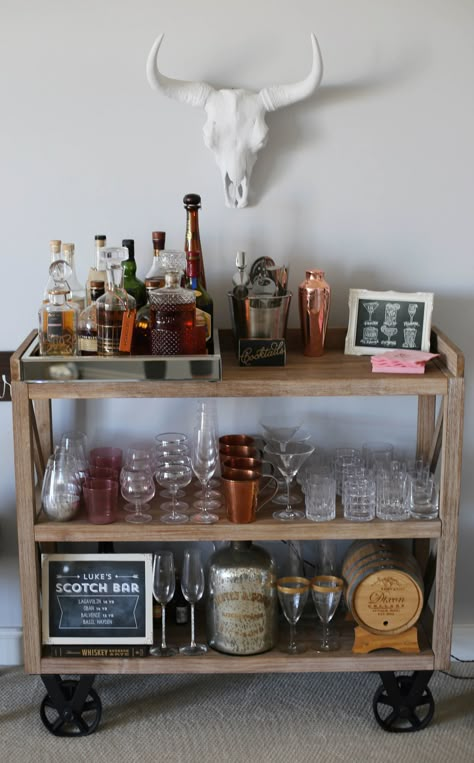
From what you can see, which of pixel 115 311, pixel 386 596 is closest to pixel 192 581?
pixel 386 596

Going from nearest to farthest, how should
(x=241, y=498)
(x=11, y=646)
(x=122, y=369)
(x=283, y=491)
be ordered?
(x=122, y=369) < (x=241, y=498) < (x=283, y=491) < (x=11, y=646)

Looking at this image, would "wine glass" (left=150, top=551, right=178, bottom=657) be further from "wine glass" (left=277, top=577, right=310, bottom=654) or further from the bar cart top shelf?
the bar cart top shelf

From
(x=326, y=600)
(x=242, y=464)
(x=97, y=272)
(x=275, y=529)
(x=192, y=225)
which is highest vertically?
(x=192, y=225)

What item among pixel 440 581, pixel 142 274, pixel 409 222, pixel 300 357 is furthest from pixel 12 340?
pixel 440 581

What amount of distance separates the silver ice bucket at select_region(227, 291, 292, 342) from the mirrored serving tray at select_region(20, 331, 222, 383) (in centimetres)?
20

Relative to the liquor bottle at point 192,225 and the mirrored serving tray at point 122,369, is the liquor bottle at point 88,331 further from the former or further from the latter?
the liquor bottle at point 192,225

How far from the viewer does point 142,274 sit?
8.34 ft

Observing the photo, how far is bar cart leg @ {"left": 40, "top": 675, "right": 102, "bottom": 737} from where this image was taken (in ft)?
8.10

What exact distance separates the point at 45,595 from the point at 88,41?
1.39 metres

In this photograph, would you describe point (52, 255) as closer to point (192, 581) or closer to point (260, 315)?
point (260, 315)

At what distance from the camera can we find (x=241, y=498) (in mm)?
2303

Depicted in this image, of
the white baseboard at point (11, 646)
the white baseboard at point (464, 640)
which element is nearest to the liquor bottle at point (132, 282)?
the white baseboard at point (11, 646)

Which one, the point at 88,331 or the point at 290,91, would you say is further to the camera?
the point at 290,91

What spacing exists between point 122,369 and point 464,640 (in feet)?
4.54
